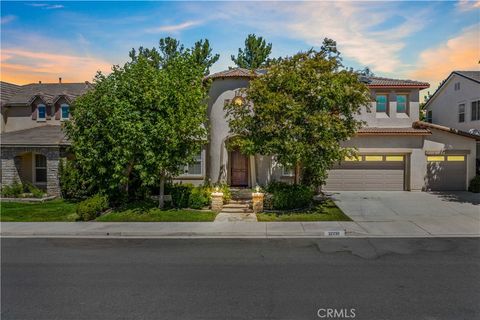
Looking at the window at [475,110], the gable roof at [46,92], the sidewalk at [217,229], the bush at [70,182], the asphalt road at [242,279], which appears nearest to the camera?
the asphalt road at [242,279]

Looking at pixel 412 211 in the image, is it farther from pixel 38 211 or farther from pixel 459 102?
pixel 38 211

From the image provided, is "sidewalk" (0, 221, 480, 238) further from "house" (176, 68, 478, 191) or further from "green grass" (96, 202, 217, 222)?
"house" (176, 68, 478, 191)

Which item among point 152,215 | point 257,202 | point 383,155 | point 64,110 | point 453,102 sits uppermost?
point 453,102

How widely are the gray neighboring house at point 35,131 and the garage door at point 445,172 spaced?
2212 centimetres

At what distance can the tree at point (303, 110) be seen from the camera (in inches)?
641

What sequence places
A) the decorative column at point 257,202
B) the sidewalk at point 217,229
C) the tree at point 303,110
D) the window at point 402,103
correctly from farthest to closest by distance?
the window at point 402,103 < the decorative column at point 257,202 < the tree at point 303,110 < the sidewalk at point 217,229

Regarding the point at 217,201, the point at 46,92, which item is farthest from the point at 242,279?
the point at 46,92

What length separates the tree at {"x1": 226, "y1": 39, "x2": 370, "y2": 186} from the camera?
53.4ft

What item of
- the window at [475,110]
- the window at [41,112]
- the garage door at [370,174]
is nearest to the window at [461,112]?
the window at [475,110]

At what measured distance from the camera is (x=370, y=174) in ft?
76.3

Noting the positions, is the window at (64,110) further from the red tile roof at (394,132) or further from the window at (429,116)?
the window at (429,116)

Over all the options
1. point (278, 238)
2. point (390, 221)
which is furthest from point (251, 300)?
point (390, 221)

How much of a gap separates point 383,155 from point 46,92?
79.3 ft

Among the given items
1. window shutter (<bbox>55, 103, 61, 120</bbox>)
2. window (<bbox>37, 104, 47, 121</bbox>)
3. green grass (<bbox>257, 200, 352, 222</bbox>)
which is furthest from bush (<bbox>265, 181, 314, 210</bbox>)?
window (<bbox>37, 104, 47, 121</bbox>)
